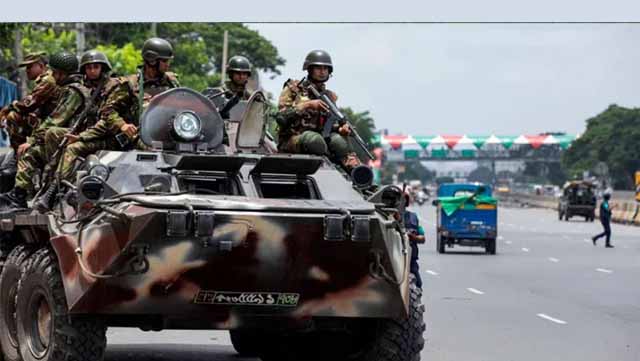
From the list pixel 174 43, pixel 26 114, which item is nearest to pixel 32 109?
pixel 26 114

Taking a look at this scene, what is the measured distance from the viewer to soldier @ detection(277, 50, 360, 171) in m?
14.9

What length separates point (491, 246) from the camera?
42625 mm

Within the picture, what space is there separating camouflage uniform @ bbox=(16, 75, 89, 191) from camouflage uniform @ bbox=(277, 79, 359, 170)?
1.77 metres

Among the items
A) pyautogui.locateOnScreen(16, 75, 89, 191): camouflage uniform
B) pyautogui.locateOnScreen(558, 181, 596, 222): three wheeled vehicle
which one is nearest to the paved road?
A: pyautogui.locateOnScreen(16, 75, 89, 191): camouflage uniform

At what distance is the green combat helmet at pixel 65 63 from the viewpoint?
15.9m

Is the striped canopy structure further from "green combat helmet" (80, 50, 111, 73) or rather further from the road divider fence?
"green combat helmet" (80, 50, 111, 73)

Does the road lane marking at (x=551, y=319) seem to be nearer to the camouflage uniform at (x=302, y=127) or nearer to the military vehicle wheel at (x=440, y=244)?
the camouflage uniform at (x=302, y=127)

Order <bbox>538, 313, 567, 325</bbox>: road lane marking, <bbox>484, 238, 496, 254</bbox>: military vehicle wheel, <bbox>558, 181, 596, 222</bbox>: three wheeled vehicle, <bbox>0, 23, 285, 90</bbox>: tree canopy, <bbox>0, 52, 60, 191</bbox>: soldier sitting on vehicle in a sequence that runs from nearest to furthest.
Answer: <bbox>0, 52, 60, 191</bbox>: soldier sitting on vehicle, <bbox>538, 313, 567, 325</bbox>: road lane marking, <bbox>484, 238, 496, 254</bbox>: military vehicle wheel, <bbox>0, 23, 285, 90</bbox>: tree canopy, <bbox>558, 181, 596, 222</bbox>: three wheeled vehicle

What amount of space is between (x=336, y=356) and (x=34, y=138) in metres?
3.64

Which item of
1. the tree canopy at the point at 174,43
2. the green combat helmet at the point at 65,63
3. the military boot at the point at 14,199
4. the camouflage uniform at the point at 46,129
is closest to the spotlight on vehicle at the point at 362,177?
the camouflage uniform at the point at 46,129

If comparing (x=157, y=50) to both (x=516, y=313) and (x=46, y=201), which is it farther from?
(x=516, y=313)

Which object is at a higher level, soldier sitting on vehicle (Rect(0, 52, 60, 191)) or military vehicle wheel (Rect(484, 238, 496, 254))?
soldier sitting on vehicle (Rect(0, 52, 60, 191))

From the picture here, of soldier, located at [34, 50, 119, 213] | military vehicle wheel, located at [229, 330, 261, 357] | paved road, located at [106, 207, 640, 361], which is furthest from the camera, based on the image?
paved road, located at [106, 207, 640, 361]

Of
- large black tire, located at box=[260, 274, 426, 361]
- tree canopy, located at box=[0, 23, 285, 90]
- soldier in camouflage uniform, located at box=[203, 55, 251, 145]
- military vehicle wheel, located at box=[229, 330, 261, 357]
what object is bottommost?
military vehicle wheel, located at box=[229, 330, 261, 357]
